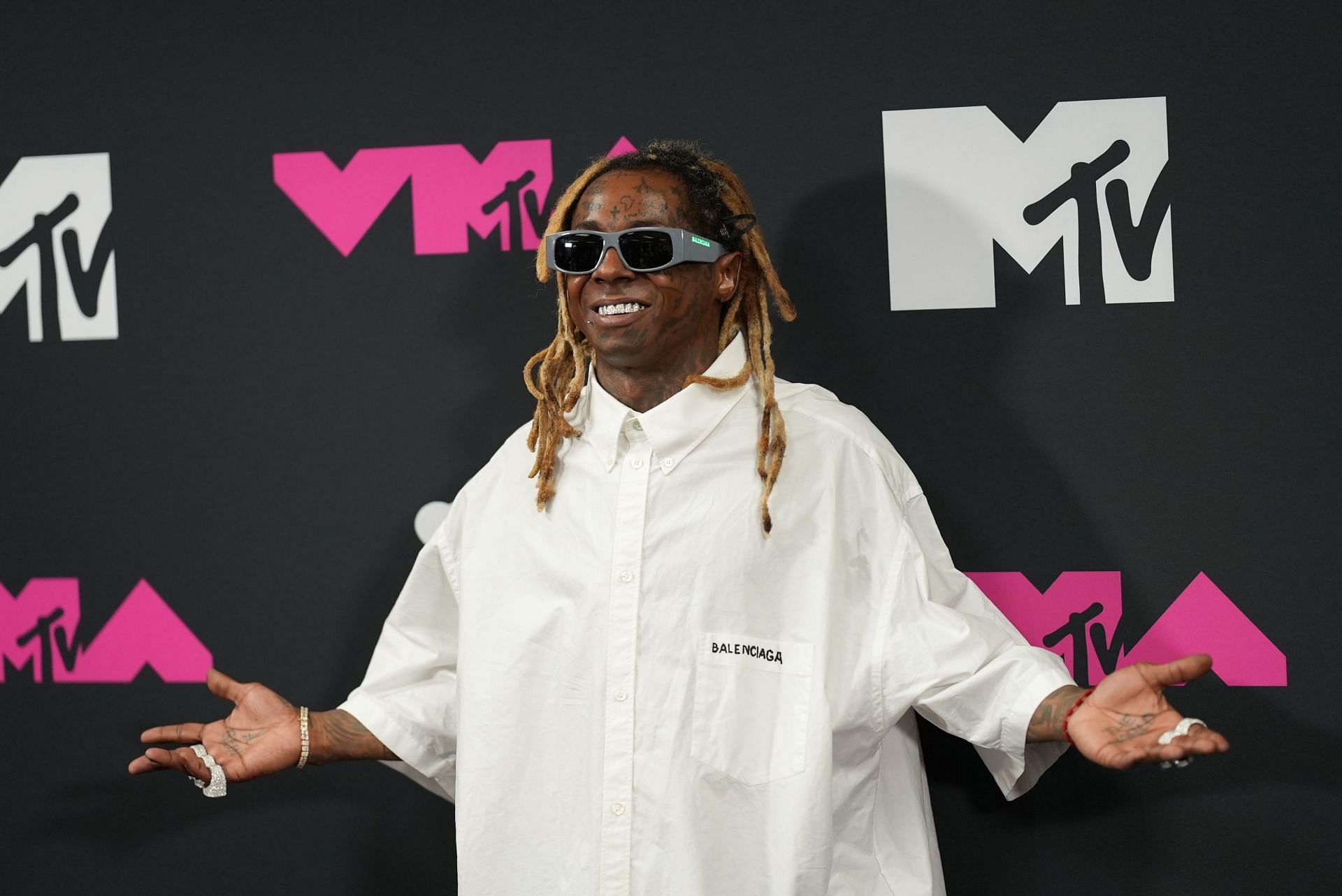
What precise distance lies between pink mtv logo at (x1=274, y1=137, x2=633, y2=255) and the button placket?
26.6 inches

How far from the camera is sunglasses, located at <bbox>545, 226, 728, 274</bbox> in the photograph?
1.60 meters

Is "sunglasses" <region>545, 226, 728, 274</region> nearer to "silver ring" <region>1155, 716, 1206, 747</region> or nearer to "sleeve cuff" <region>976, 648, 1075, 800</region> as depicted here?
"sleeve cuff" <region>976, 648, 1075, 800</region>

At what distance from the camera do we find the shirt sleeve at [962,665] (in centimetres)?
158

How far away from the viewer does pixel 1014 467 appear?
1969mm

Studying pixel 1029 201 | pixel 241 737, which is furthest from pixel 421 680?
pixel 1029 201

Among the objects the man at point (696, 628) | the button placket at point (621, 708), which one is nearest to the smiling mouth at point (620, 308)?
the man at point (696, 628)

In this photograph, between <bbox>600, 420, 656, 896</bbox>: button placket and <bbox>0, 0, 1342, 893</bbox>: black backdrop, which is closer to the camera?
<bbox>600, 420, 656, 896</bbox>: button placket

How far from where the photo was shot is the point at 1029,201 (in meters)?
1.94

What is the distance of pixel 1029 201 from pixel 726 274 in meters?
0.56

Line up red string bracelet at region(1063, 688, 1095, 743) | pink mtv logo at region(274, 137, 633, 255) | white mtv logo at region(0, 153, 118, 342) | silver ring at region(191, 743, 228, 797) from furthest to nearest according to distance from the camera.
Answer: white mtv logo at region(0, 153, 118, 342) → pink mtv logo at region(274, 137, 633, 255) → silver ring at region(191, 743, 228, 797) → red string bracelet at region(1063, 688, 1095, 743)

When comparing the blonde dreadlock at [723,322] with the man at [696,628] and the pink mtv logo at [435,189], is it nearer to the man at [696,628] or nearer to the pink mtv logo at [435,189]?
the man at [696,628]

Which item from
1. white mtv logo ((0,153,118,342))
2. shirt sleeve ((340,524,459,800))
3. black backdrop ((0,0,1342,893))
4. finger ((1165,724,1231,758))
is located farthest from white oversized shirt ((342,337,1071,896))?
white mtv logo ((0,153,118,342))

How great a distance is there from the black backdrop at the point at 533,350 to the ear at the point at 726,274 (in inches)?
11.9

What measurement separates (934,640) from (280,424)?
3.97ft
